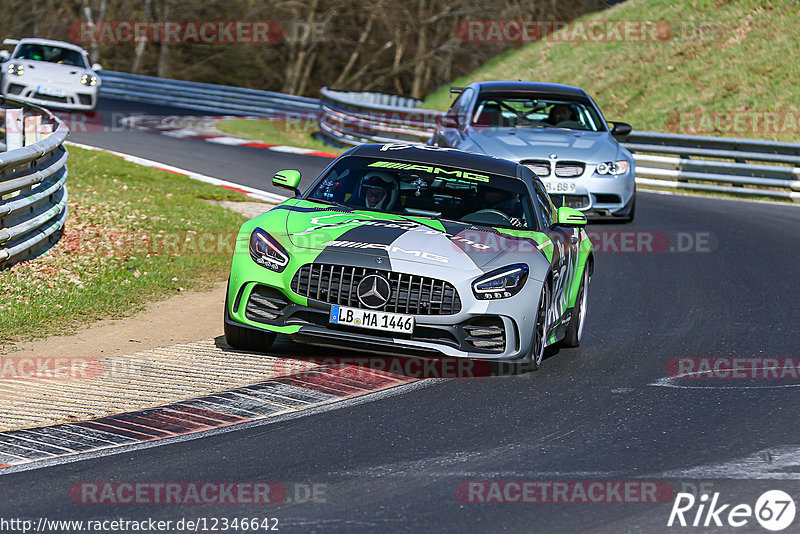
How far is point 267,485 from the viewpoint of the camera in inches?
203

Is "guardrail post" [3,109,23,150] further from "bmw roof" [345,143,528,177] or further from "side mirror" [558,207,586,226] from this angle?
"side mirror" [558,207,586,226]

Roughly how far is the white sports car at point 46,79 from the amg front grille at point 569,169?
13.5 m

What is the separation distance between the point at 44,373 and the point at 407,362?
7.48ft

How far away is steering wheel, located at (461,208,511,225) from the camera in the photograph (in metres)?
8.25

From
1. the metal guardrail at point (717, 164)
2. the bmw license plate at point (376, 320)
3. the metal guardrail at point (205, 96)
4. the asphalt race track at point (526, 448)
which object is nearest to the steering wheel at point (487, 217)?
the asphalt race track at point (526, 448)

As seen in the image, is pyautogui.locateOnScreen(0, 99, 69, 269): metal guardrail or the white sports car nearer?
pyautogui.locateOnScreen(0, 99, 69, 269): metal guardrail

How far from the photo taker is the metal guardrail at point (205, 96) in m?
31.2

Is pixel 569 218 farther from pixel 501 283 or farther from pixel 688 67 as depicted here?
pixel 688 67

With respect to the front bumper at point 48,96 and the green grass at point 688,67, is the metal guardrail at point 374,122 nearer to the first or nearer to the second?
the front bumper at point 48,96

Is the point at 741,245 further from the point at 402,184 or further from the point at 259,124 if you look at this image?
the point at 259,124

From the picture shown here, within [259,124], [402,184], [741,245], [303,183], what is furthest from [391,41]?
[402,184]

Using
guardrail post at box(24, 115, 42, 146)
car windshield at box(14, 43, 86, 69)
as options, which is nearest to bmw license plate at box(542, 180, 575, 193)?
guardrail post at box(24, 115, 42, 146)

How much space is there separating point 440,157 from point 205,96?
79.1ft

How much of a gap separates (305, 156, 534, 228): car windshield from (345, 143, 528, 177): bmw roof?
0.23ft
